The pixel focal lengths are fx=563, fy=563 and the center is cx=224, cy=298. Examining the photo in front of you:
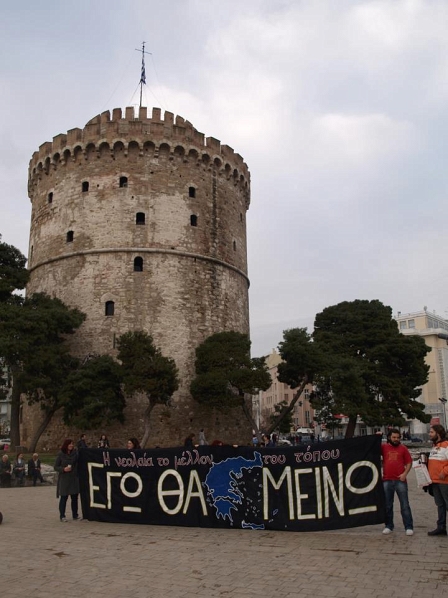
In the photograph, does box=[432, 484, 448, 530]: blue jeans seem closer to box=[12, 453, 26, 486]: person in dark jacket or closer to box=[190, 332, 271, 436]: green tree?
box=[12, 453, 26, 486]: person in dark jacket

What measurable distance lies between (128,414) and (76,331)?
481cm

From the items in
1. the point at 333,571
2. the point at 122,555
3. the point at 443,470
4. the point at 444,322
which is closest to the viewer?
the point at 333,571

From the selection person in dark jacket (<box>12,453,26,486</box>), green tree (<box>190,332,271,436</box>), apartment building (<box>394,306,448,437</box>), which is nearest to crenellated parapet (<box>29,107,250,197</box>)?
green tree (<box>190,332,271,436</box>)

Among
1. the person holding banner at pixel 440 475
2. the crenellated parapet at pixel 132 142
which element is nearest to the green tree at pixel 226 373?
the crenellated parapet at pixel 132 142

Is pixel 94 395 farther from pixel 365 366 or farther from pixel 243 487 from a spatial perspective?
pixel 243 487

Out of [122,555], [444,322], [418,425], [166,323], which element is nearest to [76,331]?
[166,323]

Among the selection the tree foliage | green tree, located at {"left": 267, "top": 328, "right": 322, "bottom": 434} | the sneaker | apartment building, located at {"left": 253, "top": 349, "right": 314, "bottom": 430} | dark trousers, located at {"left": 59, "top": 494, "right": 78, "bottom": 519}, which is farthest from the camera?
apartment building, located at {"left": 253, "top": 349, "right": 314, "bottom": 430}

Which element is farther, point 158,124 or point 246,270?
point 246,270

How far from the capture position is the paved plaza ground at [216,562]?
5297 millimetres

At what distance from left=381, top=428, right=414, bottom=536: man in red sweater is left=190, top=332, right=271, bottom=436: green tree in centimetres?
1643

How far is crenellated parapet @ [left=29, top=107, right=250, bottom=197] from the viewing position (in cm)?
2838

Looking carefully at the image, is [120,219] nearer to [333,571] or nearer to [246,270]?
[246,270]

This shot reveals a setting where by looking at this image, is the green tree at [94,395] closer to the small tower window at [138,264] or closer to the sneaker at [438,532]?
the small tower window at [138,264]

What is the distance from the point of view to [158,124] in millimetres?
28766
